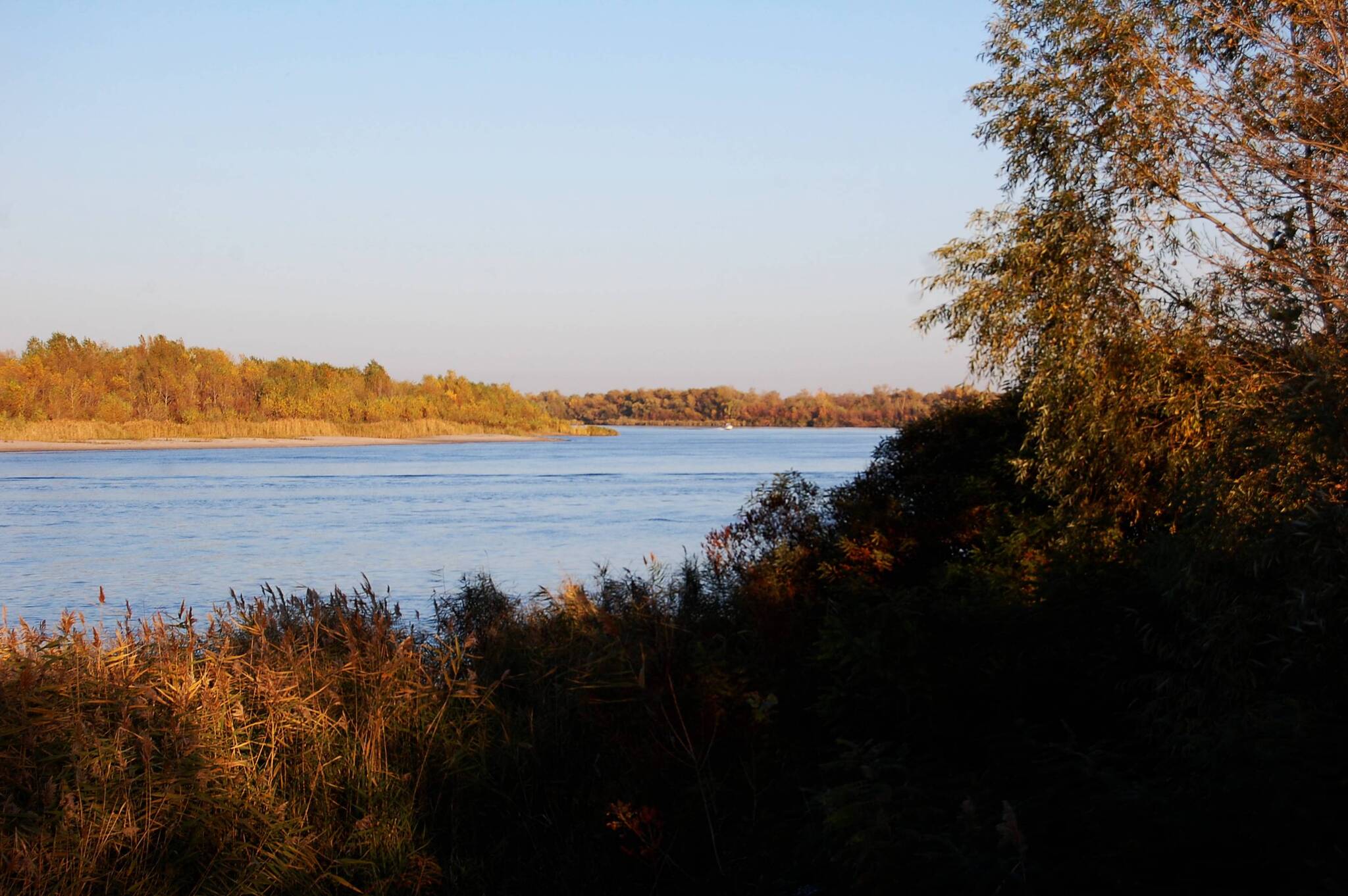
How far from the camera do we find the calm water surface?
2183 centimetres

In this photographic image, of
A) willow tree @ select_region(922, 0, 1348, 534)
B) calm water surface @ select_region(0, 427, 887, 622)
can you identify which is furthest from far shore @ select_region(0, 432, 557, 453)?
willow tree @ select_region(922, 0, 1348, 534)

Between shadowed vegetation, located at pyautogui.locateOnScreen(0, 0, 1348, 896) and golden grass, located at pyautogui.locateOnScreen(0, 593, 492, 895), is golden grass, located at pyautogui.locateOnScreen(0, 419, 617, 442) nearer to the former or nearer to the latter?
shadowed vegetation, located at pyautogui.locateOnScreen(0, 0, 1348, 896)

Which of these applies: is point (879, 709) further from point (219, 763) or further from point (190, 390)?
point (190, 390)

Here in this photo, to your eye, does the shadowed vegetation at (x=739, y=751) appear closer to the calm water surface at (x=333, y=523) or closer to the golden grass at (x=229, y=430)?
the calm water surface at (x=333, y=523)

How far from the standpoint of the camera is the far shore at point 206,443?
88.9 metres

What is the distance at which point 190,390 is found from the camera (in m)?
108

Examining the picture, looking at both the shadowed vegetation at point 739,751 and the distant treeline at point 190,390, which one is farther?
the distant treeline at point 190,390

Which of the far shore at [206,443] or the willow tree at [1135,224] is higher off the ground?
the willow tree at [1135,224]

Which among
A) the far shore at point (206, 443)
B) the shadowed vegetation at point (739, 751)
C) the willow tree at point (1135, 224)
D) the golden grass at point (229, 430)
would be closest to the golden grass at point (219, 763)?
the shadowed vegetation at point (739, 751)

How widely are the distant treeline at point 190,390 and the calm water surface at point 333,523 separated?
28396mm

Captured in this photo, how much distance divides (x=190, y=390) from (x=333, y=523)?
82291 millimetres

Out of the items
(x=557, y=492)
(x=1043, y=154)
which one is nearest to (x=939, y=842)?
(x=1043, y=154)

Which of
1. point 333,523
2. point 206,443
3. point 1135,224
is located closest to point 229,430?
point 206,443

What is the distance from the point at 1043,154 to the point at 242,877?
1102cm
